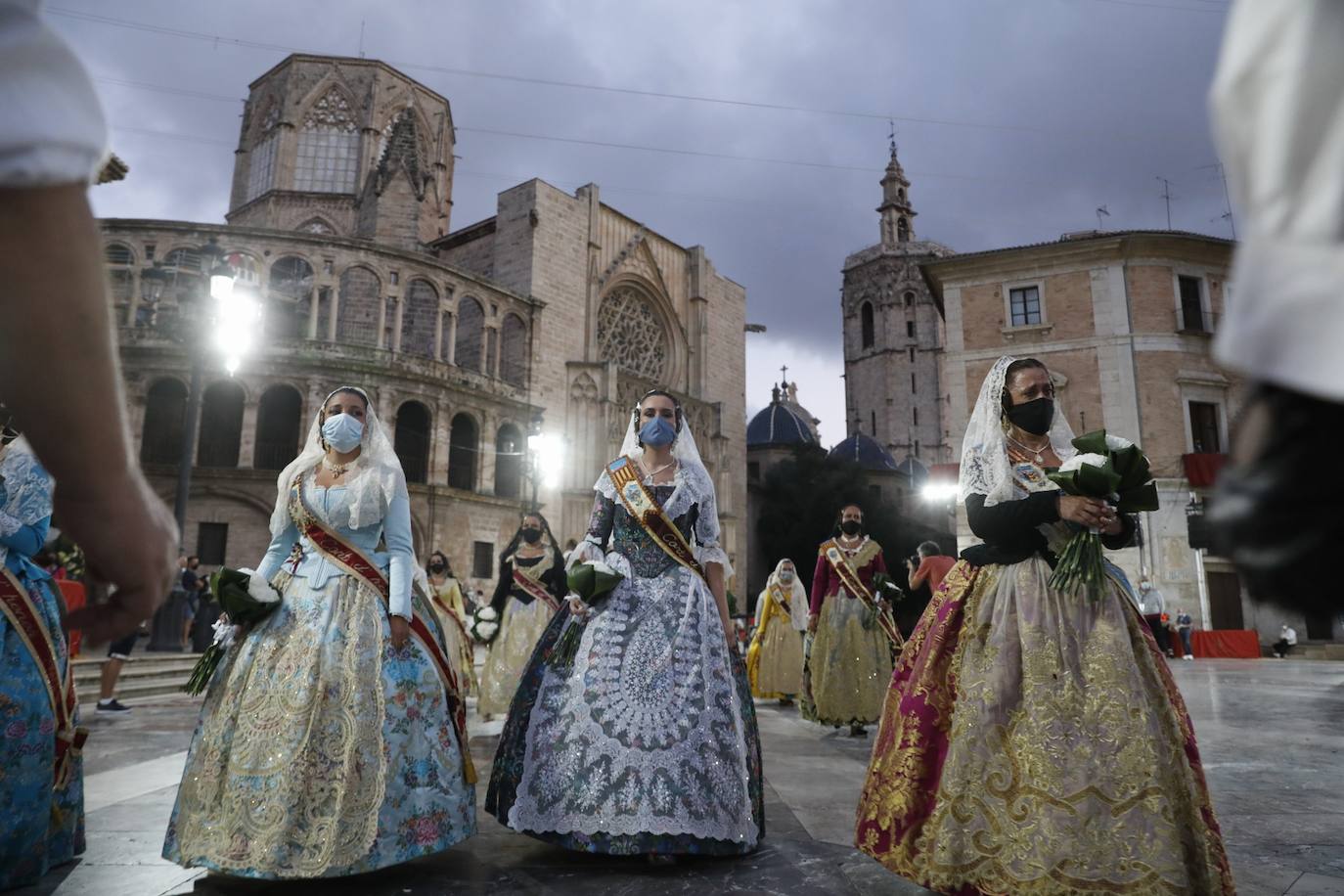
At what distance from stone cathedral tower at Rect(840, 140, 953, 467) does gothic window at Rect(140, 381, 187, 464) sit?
142 feet

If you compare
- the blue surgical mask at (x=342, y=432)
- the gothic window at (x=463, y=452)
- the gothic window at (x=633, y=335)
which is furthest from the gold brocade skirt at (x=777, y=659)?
the gothic window at (x=633, y=335)

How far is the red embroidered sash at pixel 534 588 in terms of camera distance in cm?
876

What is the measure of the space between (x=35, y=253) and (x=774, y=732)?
758 cm

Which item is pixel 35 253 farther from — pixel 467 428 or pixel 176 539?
pixel 467 428

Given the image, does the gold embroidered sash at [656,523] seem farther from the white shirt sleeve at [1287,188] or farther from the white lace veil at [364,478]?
the white shirt sleeve at [1287,188]

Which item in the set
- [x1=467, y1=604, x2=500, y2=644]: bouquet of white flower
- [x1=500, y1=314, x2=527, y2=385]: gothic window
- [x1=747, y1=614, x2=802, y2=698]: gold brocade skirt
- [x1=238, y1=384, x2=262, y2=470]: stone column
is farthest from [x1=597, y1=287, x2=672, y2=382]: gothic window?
[x1=467, y1=604, x2=500, y2=644]: bouquet of white flower

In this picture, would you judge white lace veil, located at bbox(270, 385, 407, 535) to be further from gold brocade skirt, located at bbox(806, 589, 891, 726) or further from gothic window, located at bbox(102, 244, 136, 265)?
gothic window, located at bbox(102, 244, 136, 265)

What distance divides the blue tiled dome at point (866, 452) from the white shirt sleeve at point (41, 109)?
49.4 m

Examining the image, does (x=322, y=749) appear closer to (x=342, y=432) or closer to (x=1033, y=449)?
(x=342, y=432)

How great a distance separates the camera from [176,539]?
1.18 meters

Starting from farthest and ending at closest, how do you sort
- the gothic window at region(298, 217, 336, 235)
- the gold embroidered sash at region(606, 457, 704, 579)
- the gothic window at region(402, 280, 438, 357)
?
the gothic window at region(298, 217, 336, 235) → the gothic window at region(402, 280, 438, 357) → the gold embroidered sash at region(606, 457, 704, 579)

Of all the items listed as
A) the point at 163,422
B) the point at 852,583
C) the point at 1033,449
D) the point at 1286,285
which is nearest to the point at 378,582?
the point at 1033,449

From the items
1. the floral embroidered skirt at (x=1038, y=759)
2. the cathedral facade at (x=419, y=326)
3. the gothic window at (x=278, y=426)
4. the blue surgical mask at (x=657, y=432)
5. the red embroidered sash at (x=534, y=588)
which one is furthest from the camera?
the gothic window at (x=278, y=426)

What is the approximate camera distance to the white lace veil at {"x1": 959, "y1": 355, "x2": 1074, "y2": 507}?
3213 mm
